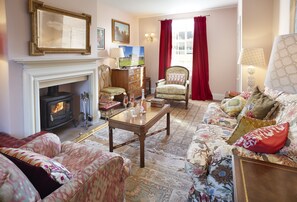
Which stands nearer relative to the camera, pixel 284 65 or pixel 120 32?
pixel 284 65

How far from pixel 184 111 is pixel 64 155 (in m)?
3.34

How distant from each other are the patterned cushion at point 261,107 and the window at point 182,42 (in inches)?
158

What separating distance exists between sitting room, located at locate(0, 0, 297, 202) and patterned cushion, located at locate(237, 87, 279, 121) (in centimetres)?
1

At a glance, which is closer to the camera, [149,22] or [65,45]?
[65,45]

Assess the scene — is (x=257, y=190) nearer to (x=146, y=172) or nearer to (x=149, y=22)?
(x=146, y=172)

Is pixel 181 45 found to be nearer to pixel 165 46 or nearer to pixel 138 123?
pixel 165 46

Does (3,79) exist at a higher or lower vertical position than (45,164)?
higher

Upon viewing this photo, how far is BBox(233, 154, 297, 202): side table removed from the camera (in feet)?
2.40

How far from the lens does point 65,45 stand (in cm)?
314

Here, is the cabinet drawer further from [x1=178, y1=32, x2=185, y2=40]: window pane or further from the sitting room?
[x1=178, y1=32, x2=185, y2=40]: window pane

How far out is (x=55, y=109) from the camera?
3.21m

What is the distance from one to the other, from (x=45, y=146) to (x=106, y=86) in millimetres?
3478

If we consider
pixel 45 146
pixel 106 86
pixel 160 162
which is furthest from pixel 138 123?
pixel 106 86

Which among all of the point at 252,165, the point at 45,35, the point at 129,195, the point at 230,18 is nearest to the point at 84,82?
the point at 45,35
